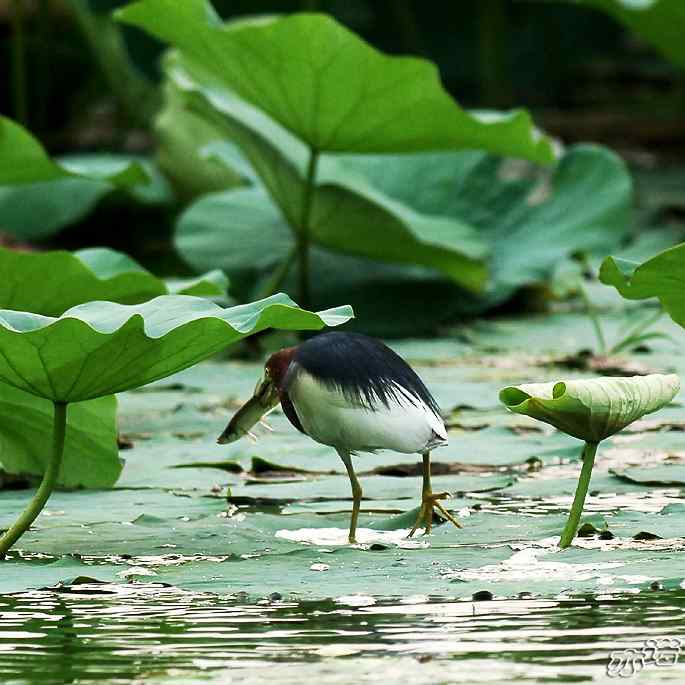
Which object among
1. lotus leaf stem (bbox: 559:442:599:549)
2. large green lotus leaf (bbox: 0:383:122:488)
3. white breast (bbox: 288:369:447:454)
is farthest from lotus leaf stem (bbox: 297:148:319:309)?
lotus leaf stem (bbox: 559:442:599:549)

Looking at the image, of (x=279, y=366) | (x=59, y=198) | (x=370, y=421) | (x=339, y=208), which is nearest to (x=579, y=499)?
(x=370, y=421)

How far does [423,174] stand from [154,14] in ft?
4.14

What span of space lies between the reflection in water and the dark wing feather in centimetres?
34

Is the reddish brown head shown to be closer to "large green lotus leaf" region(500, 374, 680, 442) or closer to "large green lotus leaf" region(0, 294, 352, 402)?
"large green lotus leaf" region(0, 294, 352, 402)

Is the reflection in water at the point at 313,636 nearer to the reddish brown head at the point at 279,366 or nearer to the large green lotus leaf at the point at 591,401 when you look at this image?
the large green lotus leaf at the point at 591,401

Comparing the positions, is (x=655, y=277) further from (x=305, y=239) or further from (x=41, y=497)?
(x=305, y=239)

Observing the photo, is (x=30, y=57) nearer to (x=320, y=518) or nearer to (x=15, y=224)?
(x=15, y=224)

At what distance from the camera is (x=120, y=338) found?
187cm

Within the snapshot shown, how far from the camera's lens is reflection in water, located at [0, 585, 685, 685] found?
1.47 m

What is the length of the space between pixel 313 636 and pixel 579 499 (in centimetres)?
47

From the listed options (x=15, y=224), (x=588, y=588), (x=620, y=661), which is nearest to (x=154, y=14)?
(x=15, y=224)

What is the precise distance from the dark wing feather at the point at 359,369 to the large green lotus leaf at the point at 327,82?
1.61 m

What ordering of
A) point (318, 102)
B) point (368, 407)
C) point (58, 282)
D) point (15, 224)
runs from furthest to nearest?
point (15, 224) < point (318, 102) < point (58, 282) < point (368, 407)

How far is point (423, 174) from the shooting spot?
15.9ft
